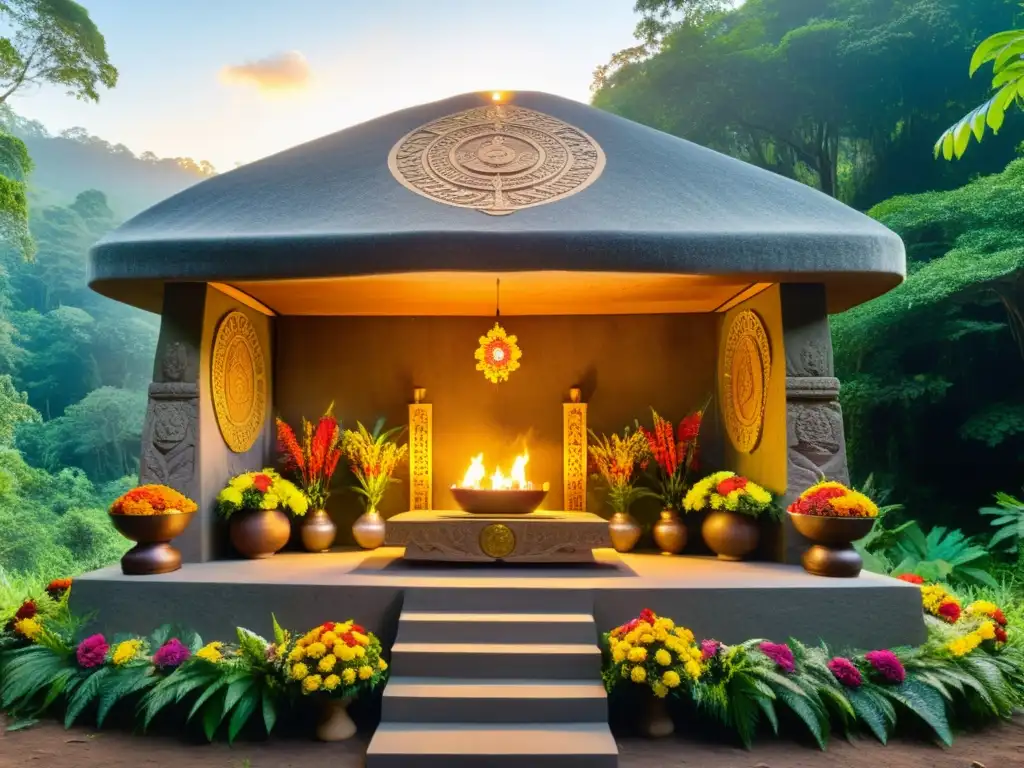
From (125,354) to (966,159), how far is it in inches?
757

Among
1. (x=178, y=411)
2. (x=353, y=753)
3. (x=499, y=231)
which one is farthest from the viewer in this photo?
(x=178, y=411)

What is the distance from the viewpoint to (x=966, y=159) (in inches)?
460

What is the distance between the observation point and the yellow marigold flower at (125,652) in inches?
163

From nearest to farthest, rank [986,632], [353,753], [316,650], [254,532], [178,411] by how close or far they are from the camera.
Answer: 1. [353,753]
2. [316,650]
3. [986,632]
4. [178,411]
5. [254,532]

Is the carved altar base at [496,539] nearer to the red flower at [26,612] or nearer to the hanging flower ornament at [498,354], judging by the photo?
the hanging flower ornament at [498,354]

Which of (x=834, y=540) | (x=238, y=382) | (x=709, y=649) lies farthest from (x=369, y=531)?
(x=834, y=540)

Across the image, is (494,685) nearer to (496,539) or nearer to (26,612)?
(496,539)

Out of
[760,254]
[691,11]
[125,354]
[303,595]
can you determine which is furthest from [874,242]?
[125,354]

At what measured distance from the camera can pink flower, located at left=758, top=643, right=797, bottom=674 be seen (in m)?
4.06

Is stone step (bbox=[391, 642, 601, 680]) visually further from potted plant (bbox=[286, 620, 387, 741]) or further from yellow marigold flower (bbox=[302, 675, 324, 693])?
yellow marigold flower (bbox=[302, 675, 324, 693])

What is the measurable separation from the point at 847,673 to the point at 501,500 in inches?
95.8

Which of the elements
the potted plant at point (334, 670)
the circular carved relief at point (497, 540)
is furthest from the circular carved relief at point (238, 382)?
the potted plant at point (334, 670)

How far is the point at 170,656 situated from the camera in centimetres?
413

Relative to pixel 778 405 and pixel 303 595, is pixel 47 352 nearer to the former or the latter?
pixel 303 595
